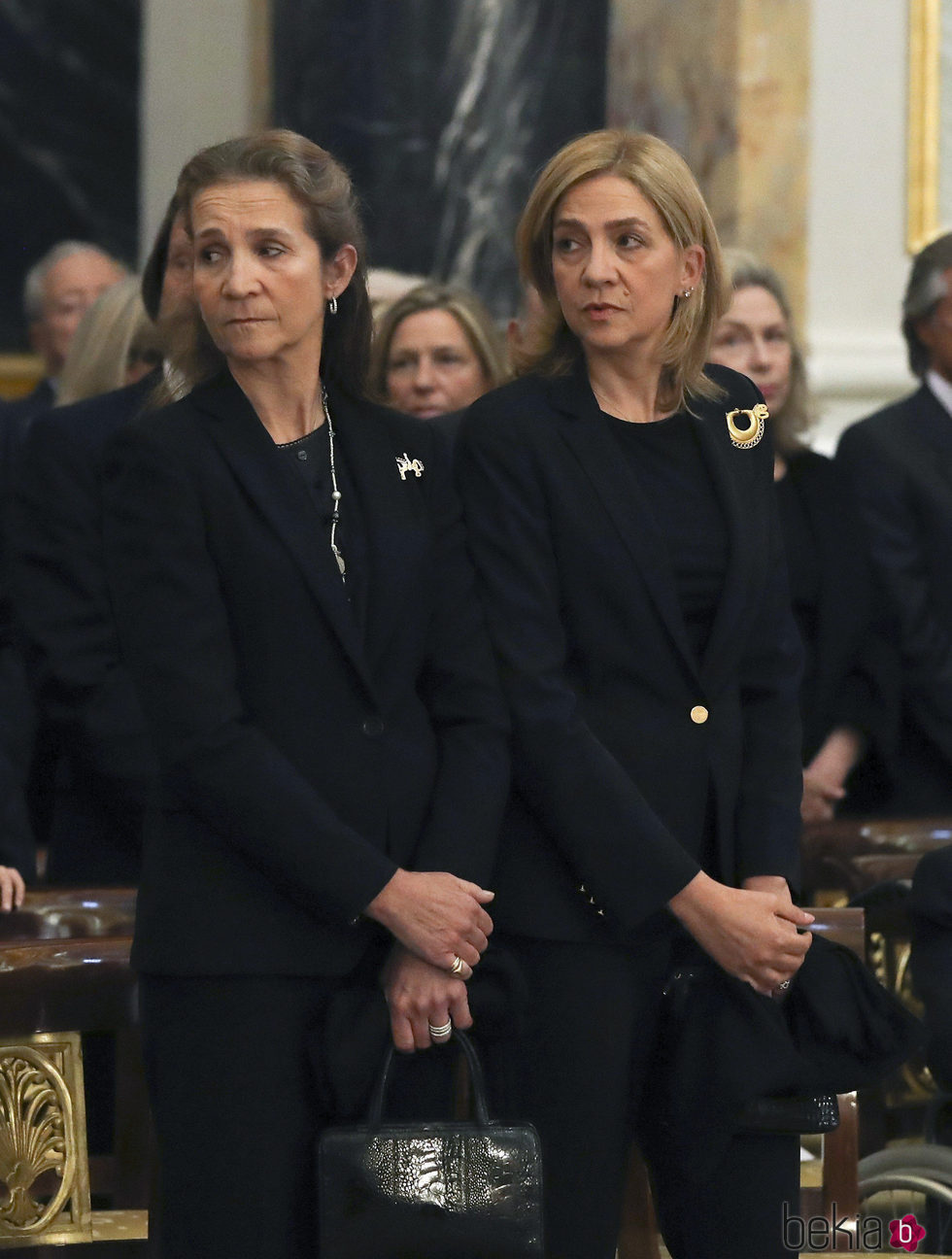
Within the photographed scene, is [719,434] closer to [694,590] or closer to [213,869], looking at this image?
[694,590]

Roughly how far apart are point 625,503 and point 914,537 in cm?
193

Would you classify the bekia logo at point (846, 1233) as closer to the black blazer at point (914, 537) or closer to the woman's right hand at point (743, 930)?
the woman's right hand at point (743, 930)

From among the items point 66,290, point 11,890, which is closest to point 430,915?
point 11,890

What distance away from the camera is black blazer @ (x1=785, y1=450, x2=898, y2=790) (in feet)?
14.4

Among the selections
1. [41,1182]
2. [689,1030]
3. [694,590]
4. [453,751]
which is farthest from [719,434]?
[41,1182]

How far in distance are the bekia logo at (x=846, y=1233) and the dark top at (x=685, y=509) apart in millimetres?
767

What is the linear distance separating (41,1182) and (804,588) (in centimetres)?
215

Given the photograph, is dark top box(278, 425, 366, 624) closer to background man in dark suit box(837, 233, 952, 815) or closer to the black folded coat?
the black folded coat

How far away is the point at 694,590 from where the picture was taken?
8.86ft

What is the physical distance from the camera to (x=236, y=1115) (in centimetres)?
243

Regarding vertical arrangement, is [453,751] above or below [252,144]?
below

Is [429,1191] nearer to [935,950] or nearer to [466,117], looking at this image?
[935,950]

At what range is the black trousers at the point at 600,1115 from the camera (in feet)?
8.38

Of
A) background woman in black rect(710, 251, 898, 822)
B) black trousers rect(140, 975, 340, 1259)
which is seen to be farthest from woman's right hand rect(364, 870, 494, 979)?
background woman in black rect(710, 251, 898, 822)
